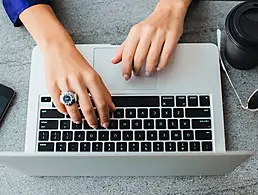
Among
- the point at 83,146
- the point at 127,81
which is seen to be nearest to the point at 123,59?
the point at 127,81

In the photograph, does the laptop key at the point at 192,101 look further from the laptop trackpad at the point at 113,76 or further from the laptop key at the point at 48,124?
the laptop key at the point at 48,124

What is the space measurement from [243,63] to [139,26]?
185mm

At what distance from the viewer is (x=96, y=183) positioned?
28.5 inches

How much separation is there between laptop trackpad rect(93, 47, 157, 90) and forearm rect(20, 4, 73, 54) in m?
0.06

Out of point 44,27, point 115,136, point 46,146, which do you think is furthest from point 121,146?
point 44,27

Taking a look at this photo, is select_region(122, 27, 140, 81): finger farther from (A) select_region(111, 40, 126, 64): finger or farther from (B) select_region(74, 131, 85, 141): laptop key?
(B) select_region(74, 131, 85, 141): laptop key

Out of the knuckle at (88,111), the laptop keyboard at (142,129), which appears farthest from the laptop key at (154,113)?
the knuckle at (88,111)

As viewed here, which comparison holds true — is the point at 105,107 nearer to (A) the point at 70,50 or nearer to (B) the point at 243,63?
(A) the point at 70,50

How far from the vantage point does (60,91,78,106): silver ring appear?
0.67 meters

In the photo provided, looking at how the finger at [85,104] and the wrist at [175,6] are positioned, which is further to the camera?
the wrist at [175,6]

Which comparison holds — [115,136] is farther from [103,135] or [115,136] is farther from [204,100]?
[204,100]

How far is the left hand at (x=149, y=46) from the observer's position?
71 cm

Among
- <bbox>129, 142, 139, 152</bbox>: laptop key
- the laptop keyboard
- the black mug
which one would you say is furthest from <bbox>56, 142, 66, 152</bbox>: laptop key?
the black mug

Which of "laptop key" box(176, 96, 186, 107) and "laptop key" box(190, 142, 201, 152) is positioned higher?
"laptop key" box(176, 96, 186, 107)
